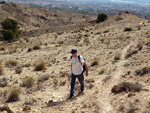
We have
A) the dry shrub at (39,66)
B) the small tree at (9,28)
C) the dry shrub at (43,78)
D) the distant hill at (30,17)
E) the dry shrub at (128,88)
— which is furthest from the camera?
the distant hill at (30,17)

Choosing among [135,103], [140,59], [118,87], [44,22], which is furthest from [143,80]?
[44,22]

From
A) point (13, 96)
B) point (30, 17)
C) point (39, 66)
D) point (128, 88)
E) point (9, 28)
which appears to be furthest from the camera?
point (30, 17)

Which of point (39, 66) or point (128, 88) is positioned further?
point (39, 66)

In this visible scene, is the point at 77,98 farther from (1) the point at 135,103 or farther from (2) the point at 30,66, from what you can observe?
(2) the point at 30,66

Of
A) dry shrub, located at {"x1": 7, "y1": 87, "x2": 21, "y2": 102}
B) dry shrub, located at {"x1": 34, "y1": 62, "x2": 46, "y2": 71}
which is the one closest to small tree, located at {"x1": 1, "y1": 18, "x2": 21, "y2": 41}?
dry shrub, located at {"x1": 34, "y1": 62, "x2": 46, "y2": 71}

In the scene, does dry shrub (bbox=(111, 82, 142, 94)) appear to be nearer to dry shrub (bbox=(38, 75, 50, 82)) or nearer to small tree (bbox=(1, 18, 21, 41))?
dry shrub (bbox=(38, 75, 50, 82))

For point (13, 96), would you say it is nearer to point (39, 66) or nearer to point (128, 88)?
point (128, 88)

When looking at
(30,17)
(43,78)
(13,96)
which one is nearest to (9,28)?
(30,17)

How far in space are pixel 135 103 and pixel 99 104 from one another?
3.96ft

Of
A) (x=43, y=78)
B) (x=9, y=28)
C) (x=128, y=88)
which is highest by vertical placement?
(x=128, y=88)

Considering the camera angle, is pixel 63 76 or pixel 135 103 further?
pixel 63 76

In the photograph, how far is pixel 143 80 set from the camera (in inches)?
301

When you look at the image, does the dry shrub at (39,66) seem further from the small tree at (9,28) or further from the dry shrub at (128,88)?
the small tree at (9,28)

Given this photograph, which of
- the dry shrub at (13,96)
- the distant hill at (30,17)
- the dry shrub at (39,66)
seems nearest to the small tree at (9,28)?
the distant hill at (30,17)
